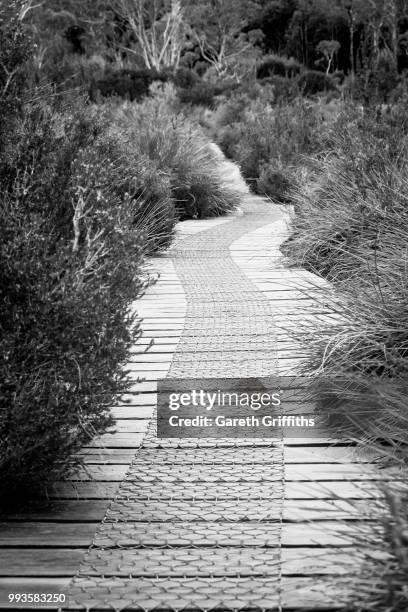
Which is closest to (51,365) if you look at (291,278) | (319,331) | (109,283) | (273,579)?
(109,283)

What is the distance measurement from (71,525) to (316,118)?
12851 millimetres

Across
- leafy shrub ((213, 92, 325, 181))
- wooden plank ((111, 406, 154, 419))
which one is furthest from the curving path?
leafy shrub ((213, 92, 325, 181))

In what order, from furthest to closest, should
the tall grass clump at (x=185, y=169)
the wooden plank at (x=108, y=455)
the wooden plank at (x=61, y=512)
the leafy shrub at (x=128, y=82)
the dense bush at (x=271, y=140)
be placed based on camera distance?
the leafy shrub at (x=128, y=82) < the dense bush at (x=271, y=140) < the tall grass clump at (x=185, y=169) < the wooden plank at (x=108, y=455) < the wooden plank at (x=61, y=512)

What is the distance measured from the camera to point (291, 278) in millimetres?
6348

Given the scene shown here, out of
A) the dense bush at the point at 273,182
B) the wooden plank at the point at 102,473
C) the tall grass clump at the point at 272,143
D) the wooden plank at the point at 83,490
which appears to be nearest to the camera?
the wooden plank at the point at 83,490

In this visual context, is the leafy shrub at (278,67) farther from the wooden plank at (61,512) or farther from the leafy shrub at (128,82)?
the wooden plank at (61,512)

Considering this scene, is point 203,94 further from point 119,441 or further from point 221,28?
point 119,441

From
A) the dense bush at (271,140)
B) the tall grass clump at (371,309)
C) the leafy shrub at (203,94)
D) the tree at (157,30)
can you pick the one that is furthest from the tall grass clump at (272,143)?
the tree at (157,30)

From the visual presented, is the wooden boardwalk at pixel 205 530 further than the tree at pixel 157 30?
No

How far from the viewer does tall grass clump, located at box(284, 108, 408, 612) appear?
1.74 metres

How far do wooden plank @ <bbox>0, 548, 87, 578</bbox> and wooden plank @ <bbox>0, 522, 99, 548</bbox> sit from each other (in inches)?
1.3

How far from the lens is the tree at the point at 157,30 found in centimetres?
3666

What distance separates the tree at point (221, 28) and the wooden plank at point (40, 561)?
127 ft

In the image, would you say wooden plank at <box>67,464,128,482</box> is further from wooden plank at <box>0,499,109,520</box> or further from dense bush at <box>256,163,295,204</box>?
dense bush at <box>256,163,295,204</box>
